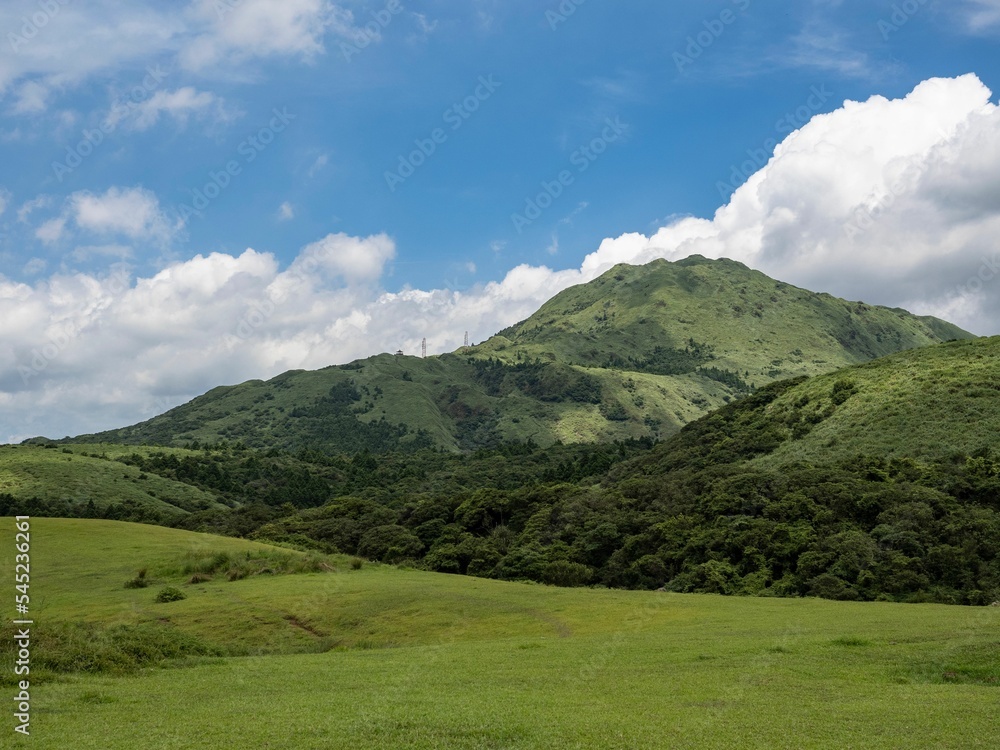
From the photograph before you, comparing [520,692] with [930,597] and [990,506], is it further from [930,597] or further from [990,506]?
[990,506]

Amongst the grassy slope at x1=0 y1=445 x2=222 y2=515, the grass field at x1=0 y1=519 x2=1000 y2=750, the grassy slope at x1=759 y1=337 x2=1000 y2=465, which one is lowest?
the grass field at x1=0 y1=519 x2=1000 y2=750

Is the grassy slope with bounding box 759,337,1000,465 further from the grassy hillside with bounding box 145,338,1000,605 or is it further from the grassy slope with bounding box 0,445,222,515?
the grassy slope with bounding box 0,445,222,515

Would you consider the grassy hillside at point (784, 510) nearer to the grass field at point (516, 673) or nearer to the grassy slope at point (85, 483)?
the grass field at point (516, 673)

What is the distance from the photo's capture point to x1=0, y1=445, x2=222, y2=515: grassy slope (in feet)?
419

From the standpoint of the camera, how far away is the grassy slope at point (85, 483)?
12781 cm

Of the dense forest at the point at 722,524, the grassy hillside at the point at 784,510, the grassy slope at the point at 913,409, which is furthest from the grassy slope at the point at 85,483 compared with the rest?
the grassy slope at the point at 913,409

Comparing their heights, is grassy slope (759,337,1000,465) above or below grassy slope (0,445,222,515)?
Answer: above

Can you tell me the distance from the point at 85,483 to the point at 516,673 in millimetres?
133037

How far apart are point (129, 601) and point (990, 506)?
66.1 metres

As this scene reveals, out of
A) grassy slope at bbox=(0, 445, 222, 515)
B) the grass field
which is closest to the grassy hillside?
the grass field

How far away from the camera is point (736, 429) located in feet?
363

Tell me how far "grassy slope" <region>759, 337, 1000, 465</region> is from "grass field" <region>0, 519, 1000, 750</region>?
46243mm

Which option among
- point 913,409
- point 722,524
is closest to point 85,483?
point 722,524

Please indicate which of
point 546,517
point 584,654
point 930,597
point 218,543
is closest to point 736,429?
point 546,517
